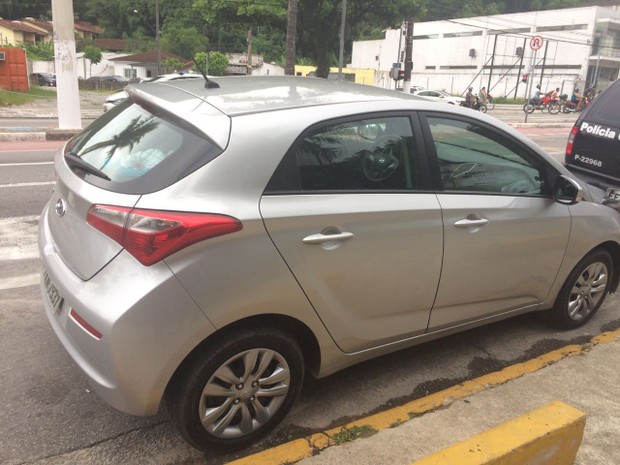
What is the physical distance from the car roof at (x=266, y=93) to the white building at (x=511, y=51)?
44782 mm

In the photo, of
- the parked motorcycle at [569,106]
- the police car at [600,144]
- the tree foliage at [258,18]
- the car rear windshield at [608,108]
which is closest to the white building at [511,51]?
the tree foliage at [258,18]

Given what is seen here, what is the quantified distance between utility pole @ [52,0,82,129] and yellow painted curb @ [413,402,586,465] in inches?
469

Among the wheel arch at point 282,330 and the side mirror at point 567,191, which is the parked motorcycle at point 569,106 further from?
the wheel arch at point 282,330

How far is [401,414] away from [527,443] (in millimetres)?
680

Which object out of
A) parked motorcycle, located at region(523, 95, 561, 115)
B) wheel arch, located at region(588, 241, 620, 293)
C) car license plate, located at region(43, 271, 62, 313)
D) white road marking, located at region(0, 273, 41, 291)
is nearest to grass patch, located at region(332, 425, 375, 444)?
car license plate, located at region(43, 271, 62, 313)

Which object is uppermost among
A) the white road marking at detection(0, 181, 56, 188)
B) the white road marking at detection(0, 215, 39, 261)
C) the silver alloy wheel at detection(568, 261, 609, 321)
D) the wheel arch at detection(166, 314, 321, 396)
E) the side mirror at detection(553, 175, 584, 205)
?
the side mirror at detection(553, 175, 584, 205)

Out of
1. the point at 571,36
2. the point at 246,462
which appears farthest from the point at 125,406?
the point at 571,36

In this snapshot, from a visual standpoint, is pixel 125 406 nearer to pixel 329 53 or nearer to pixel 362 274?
pixel 362 274

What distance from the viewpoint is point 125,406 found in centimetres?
213

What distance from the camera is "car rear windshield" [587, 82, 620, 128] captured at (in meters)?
5.78

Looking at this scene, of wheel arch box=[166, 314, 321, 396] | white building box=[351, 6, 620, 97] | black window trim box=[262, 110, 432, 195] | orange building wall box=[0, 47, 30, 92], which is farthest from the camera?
white building box=[351, 6, 620, 97]

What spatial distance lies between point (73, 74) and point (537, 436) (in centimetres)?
1213

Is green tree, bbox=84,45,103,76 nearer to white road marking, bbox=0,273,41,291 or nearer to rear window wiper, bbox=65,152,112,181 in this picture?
white road marking, bbox=0,273,41,291

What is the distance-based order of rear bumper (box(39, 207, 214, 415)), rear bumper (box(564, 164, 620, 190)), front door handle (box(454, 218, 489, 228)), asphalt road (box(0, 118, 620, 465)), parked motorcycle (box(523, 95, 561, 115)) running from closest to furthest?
rear bumper (box(39, 207, 214, 415)) → asphalt road (box(0, 118, 620, 465)) → front door handle (box(454, 218, 489, 228)) → rear bumper (box(564, 164, 620, 190)) → parked motorcycle (box(523, 95, 561, 115))
